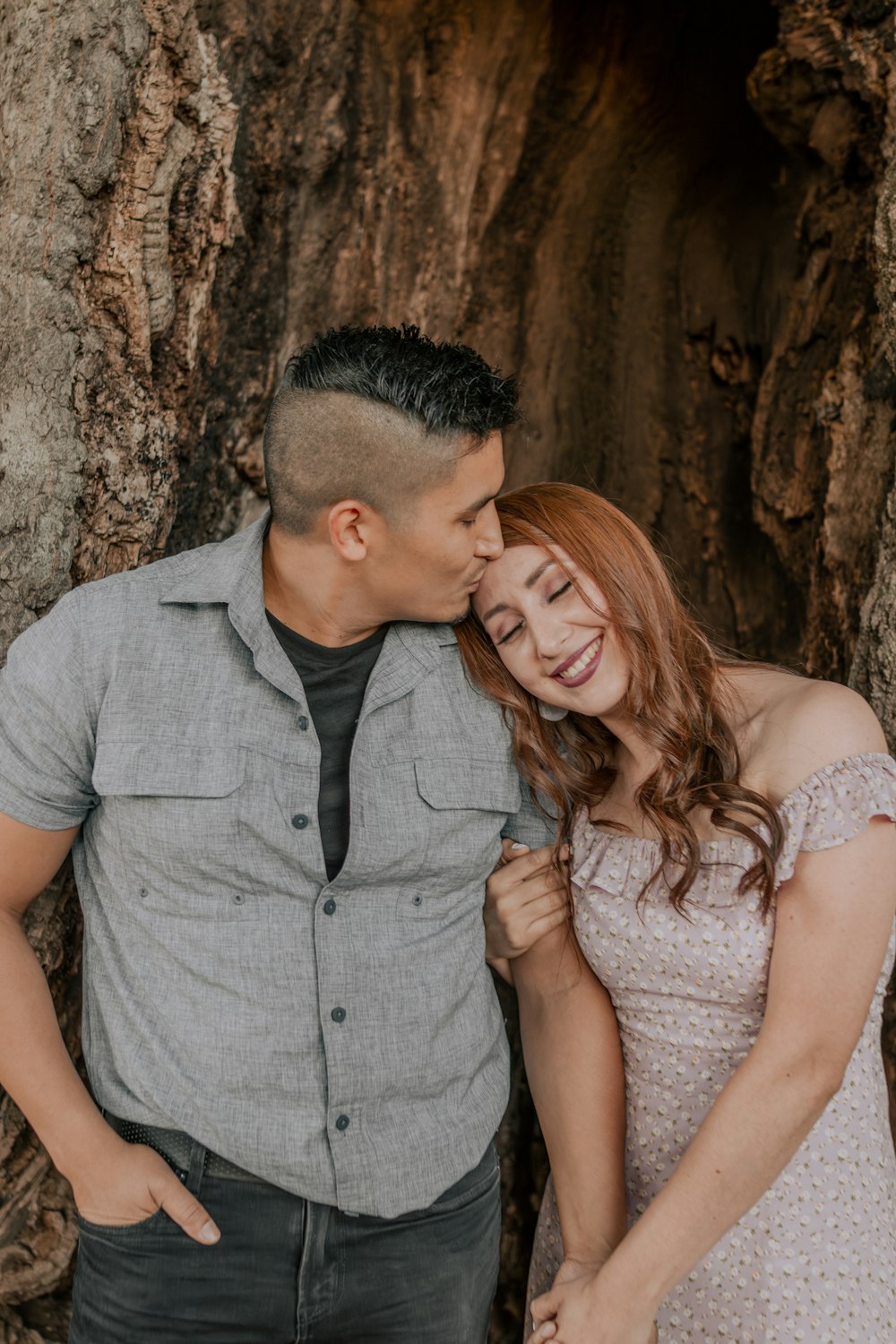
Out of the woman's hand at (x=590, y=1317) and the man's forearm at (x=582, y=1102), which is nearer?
the woman's hand at (x=590, y=1317)

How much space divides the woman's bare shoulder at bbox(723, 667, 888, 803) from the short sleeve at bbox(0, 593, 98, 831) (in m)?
1.08

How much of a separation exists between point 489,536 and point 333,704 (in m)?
0.39

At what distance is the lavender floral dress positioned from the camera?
1795mm

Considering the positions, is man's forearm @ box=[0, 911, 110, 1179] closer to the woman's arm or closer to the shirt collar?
the shirt collar

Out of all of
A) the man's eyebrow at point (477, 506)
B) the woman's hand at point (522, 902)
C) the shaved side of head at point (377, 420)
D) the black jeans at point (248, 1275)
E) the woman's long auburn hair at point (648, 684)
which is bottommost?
the black jeans at point (248, 1275)

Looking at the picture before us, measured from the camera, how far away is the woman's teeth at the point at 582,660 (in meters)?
1.91

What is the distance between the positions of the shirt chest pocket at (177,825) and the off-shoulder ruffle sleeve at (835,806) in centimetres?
86

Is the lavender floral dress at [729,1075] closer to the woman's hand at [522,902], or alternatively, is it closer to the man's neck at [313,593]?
the woman's hand at [522,902]

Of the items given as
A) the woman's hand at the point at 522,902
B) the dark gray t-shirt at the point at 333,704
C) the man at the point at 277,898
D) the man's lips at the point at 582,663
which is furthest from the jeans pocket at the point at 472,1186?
the man's lips at the point at 582,663

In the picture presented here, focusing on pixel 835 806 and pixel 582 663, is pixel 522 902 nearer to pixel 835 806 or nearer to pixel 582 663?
pixel 582 663

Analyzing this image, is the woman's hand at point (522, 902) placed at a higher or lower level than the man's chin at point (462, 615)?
lower

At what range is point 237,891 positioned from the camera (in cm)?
179

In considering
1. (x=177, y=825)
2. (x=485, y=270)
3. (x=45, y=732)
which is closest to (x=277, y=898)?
(x=177, y=825)

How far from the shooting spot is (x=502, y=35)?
304 cm
